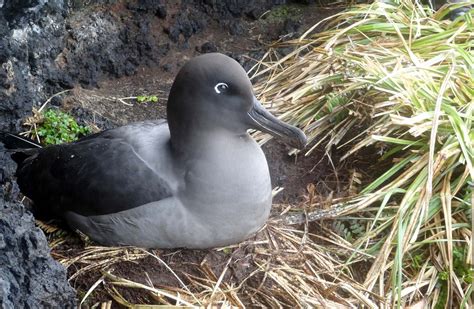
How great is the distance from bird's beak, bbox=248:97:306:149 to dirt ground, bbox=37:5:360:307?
541 mm

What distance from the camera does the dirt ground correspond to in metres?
3.74

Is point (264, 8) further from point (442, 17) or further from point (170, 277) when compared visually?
point (170, 277)

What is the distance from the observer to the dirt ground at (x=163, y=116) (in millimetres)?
3740

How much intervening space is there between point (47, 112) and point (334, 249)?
190cm

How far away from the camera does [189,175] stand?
3.70 meters

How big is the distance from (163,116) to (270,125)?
1367 millimetres

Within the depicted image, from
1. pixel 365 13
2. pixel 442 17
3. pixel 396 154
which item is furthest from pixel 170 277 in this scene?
pixel 442 17

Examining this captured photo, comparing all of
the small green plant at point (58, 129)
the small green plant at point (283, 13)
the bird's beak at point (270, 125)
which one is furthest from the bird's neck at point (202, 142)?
the small green plant at point (283, 13)

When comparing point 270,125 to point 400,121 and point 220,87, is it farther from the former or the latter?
point 400,121

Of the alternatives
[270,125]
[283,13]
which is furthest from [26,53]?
[283,13]

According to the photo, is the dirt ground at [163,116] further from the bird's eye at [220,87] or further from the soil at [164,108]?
the bird's eye at [220,87]

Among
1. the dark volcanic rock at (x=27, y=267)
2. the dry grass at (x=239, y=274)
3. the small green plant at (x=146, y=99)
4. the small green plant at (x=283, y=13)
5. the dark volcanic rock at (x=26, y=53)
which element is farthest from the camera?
the small green plant at (x=283, y=13)

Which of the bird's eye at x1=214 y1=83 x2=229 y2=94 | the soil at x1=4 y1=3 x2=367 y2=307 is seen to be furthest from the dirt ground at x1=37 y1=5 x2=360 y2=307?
the bird's eye at x1=214 y1=83 x2=229 y2=94

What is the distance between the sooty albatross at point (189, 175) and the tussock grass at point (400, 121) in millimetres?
630
